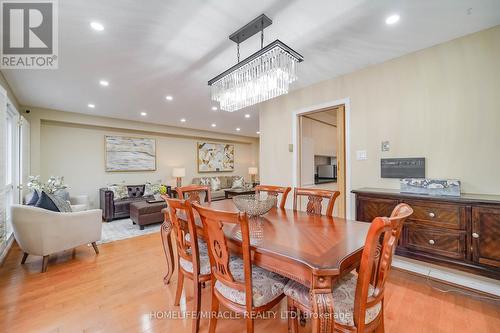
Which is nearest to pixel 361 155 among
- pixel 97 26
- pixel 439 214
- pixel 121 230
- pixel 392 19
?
pixel 439 214

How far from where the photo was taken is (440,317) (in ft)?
5.57

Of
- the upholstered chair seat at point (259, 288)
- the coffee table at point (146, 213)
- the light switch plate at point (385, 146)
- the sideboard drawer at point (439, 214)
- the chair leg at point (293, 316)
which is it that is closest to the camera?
the upholstered chair seat at point (259, 288)

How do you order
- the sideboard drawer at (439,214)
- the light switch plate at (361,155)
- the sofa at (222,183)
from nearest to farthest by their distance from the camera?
the sideboard drawer at (439,214), the light switch plate at (361,155), the sofa at (222,183)

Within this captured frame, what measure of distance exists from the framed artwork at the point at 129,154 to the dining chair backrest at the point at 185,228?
479cm

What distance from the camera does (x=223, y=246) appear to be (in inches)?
49.1

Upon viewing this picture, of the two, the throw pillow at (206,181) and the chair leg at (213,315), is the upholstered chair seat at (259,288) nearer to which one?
the chair leg at (213,315)

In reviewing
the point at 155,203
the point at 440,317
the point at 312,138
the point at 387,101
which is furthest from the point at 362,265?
the point at 155,203

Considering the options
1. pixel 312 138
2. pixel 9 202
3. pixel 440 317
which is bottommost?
pixel 440 317

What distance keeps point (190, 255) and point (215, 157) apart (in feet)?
21.0

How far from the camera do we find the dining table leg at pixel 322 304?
92 centimetres

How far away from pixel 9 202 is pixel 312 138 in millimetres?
5340

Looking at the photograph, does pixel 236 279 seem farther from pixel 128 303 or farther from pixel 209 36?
pixel 209 36

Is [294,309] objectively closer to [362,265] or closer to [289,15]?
[362,265]

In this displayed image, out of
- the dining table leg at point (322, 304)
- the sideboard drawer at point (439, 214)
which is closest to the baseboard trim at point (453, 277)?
the sideboard drawer at point (439, 214)
